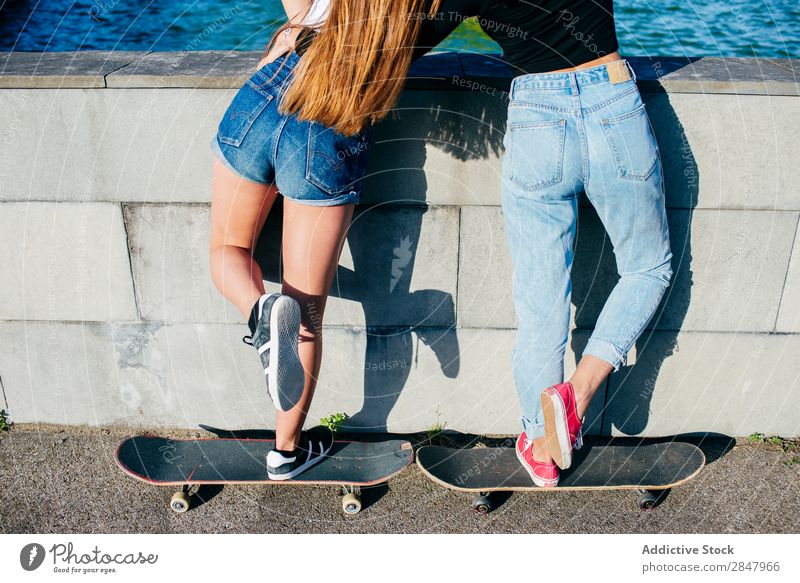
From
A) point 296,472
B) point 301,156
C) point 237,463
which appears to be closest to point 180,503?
point 237,463

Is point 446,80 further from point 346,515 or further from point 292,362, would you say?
point 346,515

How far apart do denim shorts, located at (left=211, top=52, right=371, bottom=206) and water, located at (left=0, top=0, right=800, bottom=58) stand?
7.11 metres

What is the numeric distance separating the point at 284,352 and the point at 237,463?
1.10 m

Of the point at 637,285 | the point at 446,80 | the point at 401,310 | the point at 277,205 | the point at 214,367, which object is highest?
the point at 446,80

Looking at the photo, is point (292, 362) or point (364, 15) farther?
point (292, 362)

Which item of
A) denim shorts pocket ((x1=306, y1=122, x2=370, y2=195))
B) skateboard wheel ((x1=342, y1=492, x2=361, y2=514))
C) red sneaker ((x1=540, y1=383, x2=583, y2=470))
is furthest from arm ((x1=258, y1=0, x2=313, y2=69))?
skateboard wheel ((x1=342, y1=492, x2=361, y2=514))

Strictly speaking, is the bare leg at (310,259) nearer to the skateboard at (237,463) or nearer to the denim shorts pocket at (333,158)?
the denim shorts pocket at (333,158)

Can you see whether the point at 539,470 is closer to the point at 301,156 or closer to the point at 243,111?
the point at 301,156

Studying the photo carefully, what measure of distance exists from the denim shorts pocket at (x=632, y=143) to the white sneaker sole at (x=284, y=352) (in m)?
1.54

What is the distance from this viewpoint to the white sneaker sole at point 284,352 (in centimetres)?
312

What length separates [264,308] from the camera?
3.14m
